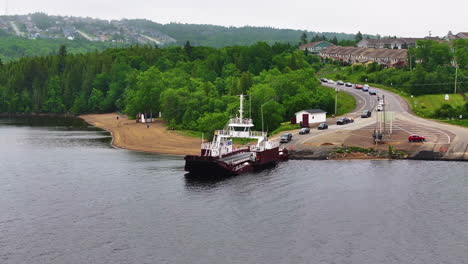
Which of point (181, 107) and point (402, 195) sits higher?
point (181, 107)

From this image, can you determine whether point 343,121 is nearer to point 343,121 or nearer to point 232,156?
point 343,121

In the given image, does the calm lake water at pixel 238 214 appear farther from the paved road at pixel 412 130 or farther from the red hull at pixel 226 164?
the paved road at pixel 412 130

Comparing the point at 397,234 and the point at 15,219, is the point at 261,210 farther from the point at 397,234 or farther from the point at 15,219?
the point at 15,219

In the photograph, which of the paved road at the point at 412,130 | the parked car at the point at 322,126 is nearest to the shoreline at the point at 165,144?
the paved road at the point at 412,130

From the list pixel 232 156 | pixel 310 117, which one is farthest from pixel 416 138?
pixel 232 156

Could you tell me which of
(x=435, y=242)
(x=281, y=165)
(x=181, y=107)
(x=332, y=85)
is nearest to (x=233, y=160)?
(x=281, y=165)

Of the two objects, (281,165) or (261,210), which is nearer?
(261,210)

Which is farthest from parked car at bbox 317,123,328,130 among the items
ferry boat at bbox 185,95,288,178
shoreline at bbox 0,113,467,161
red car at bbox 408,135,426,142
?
red car at bbox 408,135,426,142
